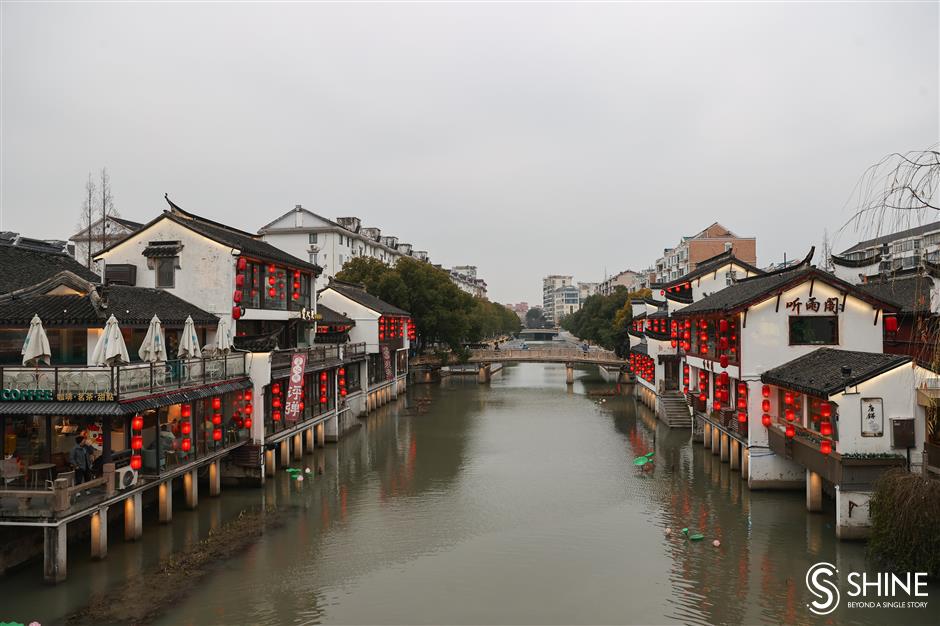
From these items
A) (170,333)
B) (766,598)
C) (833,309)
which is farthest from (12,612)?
(833,309)

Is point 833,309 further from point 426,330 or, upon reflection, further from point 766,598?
point 426,330

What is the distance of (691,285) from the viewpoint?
41.1 m

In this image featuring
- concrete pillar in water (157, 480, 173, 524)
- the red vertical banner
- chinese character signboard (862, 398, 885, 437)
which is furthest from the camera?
the red vertical banner

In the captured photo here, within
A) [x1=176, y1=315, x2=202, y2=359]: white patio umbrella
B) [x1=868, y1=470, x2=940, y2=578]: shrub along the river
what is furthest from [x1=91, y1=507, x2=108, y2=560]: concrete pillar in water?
[x1=868, y1=470, x2=940, y2=578]: shrub along the river

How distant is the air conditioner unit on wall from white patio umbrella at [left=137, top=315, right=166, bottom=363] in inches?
122

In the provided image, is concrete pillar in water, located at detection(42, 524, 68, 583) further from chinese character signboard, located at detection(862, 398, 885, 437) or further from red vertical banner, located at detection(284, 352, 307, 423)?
chinese character signboard, located at detection(862, 398, 885, 437)

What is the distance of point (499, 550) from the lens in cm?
1930

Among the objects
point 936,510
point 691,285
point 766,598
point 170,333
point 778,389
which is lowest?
point 766,598

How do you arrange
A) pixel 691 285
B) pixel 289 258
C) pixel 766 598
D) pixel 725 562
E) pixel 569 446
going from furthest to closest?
pixel 691 285, pixel 569 446, pixel 289 258, pixel 725 562, pixel 766 598

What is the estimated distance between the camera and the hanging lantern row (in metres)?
46.6

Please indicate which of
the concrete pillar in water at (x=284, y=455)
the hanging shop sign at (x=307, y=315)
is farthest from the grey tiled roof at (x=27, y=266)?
the concrete pillar in water at (x=284, y=455)

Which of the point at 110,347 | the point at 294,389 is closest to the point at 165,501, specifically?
the point at 110,347

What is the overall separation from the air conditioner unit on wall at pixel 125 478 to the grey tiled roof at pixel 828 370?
2015cm

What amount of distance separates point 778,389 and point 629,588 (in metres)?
12.2
